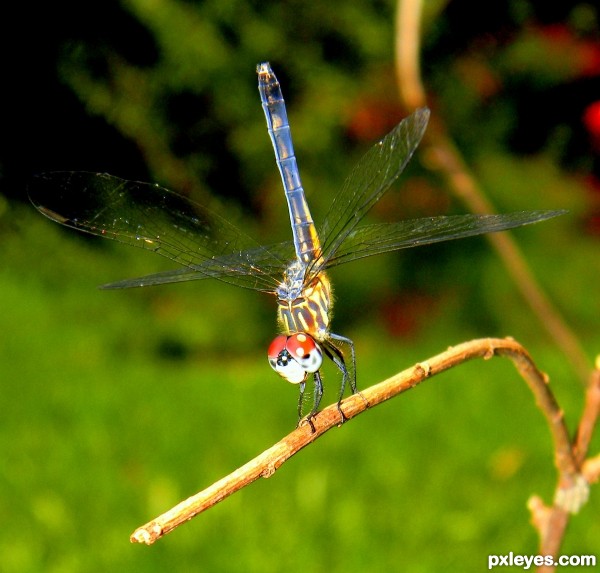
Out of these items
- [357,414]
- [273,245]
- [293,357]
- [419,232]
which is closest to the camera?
[357,414]

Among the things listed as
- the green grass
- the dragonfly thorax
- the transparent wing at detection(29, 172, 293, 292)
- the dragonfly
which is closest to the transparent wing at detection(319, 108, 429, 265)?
the dragonfly

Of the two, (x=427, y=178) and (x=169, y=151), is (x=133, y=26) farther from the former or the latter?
(x=427, y=178)

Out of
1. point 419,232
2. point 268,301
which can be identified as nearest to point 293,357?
point 419,232

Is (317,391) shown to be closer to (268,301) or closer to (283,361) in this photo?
(283,361)

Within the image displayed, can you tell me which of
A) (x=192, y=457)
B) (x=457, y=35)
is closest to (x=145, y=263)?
(x=192, y=457)

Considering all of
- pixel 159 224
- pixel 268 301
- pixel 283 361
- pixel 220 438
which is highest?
pixel 268 301

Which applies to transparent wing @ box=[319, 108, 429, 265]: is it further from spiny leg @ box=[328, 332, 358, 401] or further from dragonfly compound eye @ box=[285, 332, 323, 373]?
dragonfly compound eye @ box=[285, 332, 323, 373]

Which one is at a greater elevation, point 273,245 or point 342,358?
point 273,245

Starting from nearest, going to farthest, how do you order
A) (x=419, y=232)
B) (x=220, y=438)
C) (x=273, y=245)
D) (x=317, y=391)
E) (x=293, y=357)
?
(x=293, y=357) < (x=317, y=391) < (x=419, y=232) < (x=273, y=245) < (x=220, y=438)
